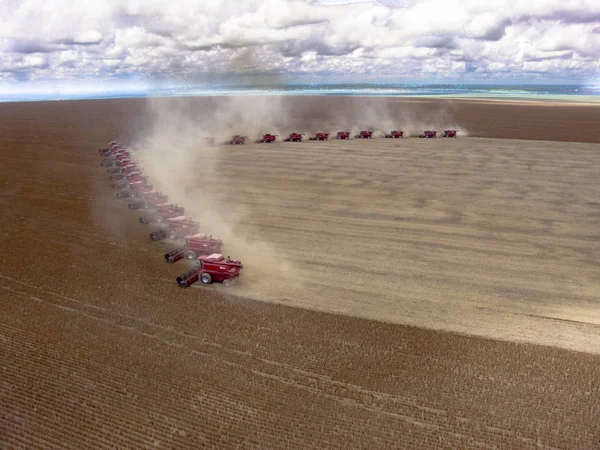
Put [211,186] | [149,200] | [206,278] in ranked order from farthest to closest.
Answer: [211,186] < [149,200] < [206,278]

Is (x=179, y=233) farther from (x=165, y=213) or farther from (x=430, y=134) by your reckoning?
(x=430, y=134)

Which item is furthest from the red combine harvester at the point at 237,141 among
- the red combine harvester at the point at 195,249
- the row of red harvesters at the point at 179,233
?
the red combine harvester at the point at 195,249

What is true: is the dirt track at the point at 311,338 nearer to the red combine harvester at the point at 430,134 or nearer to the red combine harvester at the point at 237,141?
the red combine harvester at the point at 237,141

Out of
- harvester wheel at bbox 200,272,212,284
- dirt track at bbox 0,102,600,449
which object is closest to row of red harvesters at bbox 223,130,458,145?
dirt track at bbox 0,102,600,449

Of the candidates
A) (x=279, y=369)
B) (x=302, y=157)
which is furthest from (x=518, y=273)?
(x=302, y=157)

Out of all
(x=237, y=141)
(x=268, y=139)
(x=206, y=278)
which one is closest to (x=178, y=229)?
(x=206, y=278)

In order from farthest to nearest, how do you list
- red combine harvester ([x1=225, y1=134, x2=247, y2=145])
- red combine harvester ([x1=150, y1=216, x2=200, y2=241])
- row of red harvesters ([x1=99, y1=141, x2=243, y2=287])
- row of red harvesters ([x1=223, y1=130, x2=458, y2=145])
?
row of red harvesters ([x1=223, y1=130, x2=458, y2=145]) < red combine harvester ([x1=225, y1=134, x2=247, y2=145]) < red combine harvester ([x1=150, y1=216, x2=200, y2=241]) < row of red harvesters ([x1=99, y1=141, x2=243, y2=287])

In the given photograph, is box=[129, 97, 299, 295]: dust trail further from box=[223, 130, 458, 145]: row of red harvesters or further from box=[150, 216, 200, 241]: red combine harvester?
box=[223, 130, 458, 145]: row of red harvesters
